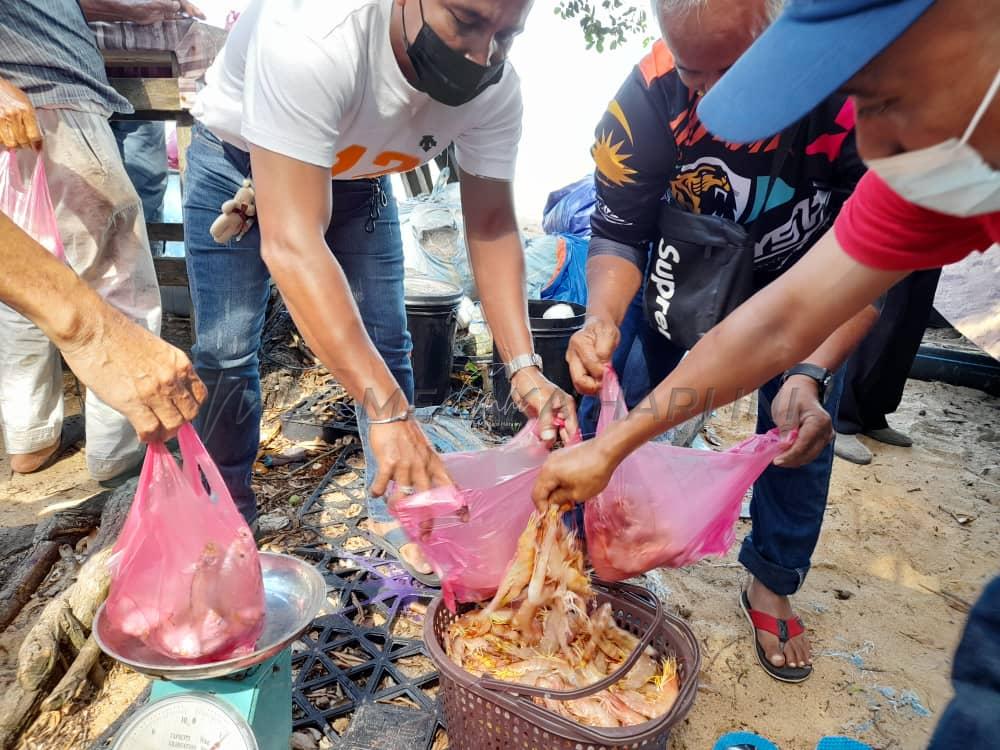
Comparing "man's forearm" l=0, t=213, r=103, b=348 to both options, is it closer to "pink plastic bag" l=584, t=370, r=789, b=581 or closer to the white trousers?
"pink plastic bag" l=584, t=370, r=789, b=581

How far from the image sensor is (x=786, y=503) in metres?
2.10

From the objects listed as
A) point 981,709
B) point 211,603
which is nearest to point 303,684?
point 211,603

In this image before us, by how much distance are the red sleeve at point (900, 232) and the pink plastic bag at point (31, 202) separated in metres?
2.21

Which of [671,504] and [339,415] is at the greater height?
[671,504]

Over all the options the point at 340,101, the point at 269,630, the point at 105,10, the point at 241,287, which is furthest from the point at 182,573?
the point at 105,10

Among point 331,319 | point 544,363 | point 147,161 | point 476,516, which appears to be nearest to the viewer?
point 331,319

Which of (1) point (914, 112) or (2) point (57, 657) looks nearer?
(1) point (914, 112)

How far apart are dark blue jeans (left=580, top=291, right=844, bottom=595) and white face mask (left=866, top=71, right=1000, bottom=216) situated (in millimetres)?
1222

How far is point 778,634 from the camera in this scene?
2.25 m

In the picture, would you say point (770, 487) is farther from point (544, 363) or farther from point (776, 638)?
point (544, 363)

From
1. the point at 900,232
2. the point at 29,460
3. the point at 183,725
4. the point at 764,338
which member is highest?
the point at 900,232

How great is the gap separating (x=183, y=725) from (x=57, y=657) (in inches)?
37.9

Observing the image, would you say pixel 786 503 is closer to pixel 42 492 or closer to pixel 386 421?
pixel 386 421

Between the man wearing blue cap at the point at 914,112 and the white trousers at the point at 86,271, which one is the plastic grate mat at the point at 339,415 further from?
the man wearing blue cap at the point at 914,112
